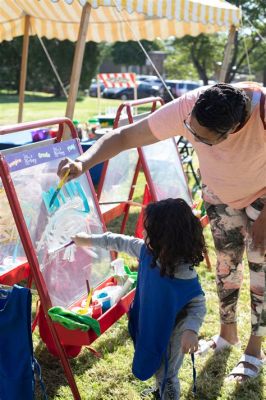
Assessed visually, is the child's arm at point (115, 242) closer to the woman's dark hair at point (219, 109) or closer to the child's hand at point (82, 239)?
the child's hand at point (82, 239)

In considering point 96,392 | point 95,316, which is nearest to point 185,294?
point 95,316

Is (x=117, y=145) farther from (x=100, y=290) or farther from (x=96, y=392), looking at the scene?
(x=96, y=392)

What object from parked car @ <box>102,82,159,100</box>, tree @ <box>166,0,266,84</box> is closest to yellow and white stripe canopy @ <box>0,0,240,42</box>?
tree @ <box>166,0,266,84</box>

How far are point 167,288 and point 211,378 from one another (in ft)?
3.27

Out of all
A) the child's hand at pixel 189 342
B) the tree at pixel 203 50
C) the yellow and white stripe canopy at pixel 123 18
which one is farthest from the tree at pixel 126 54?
the child's hand at pixel 189 342

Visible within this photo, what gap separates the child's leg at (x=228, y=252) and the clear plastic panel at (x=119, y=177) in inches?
58.0

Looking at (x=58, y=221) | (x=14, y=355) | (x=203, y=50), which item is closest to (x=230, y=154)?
(x=58, y=221)

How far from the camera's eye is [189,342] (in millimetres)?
1923

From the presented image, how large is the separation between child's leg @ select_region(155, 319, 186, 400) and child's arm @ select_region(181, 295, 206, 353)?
0.20 ft

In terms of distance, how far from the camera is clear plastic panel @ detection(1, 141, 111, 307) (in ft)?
8.07

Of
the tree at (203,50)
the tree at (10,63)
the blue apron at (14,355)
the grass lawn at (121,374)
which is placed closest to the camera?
the blue apron at (14,355)

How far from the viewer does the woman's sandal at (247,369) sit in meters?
2.69

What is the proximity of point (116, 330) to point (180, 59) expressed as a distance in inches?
1142

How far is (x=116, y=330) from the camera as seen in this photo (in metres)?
3.24
